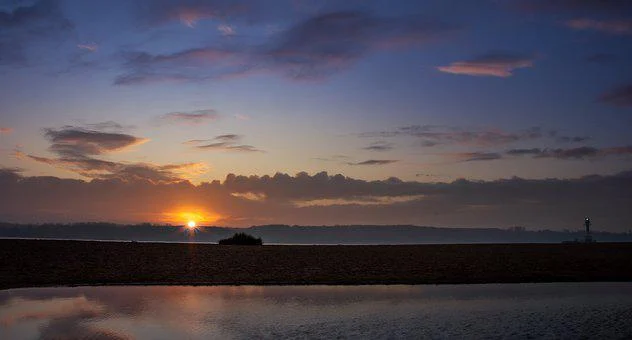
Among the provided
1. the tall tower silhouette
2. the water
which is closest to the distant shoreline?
the water

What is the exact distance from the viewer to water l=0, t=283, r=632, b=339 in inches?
674

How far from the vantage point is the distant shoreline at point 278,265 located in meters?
32.4

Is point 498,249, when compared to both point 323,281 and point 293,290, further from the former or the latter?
point 293,290

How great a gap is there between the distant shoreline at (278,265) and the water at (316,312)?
3322 millimetres

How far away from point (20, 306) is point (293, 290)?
39.8 feet

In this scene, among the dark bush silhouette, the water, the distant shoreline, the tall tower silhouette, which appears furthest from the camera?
the tall tower silhouette

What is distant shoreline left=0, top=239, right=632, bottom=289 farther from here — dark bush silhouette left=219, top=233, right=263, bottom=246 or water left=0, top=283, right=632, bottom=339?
dark bush silhouette left=219, top=233, right=263, bottom=246

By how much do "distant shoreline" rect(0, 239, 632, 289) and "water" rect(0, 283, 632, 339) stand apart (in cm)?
332

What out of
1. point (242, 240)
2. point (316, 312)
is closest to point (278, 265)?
point (316, 312)

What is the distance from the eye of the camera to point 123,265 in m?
35.5

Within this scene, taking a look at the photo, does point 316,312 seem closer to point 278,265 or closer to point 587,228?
point 278,265

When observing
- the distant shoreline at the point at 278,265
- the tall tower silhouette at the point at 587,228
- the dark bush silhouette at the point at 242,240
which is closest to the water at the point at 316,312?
the distant shoreline at the point at 278,265

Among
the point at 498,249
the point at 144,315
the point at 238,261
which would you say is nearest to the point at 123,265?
the point at 238,261

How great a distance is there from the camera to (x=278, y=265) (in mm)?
37000
